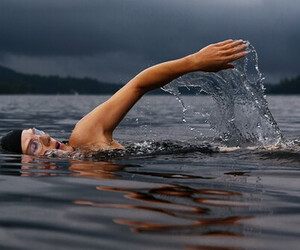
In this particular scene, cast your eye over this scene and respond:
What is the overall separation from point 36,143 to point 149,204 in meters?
4.00

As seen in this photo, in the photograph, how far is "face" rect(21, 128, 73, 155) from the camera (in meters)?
7.62

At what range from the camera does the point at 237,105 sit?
9.12 m

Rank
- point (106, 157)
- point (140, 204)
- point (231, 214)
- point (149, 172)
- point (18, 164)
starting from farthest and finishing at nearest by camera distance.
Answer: point (106, 157) → point (18, 164) → point (149, 172) → point (140, 204) → point (231, 214)

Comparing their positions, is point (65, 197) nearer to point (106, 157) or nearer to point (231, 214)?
point (231, 214)

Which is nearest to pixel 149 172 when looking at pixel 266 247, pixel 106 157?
pixel 106 157

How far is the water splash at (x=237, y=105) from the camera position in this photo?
8500mm

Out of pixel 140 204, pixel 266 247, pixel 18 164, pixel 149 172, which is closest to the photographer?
pixel 266 247

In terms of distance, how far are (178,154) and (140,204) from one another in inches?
149

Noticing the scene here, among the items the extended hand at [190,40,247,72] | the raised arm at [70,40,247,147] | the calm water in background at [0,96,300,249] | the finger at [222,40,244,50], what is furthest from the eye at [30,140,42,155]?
the finger at [222,40,244,50]

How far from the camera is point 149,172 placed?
5871 mm

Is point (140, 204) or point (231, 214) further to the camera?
point (140, 204)

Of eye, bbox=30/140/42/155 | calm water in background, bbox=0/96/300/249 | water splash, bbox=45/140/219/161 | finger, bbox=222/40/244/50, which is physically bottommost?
calm water in background, bbox=0/96/300/249

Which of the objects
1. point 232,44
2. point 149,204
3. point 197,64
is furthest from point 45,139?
point 149,204

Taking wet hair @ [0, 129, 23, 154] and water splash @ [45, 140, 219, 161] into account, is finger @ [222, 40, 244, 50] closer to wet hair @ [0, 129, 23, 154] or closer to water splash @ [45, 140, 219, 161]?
water splash @ [45, 140, 219, 161]
